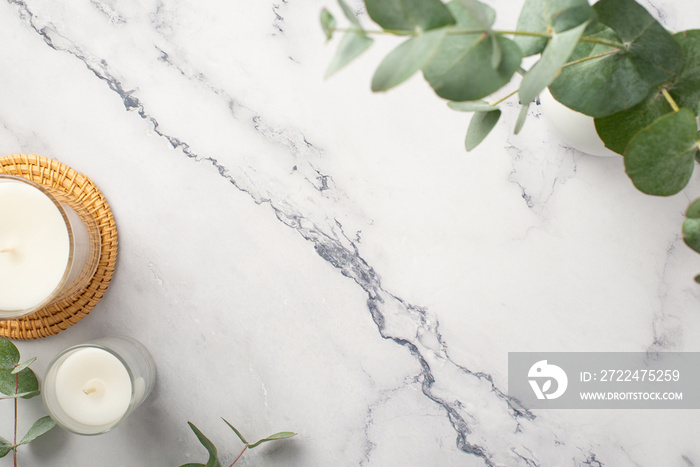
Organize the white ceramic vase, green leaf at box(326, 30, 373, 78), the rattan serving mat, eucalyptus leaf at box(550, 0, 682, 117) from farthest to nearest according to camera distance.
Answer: the rattan serving mat
the white ceramic vase
eucalyptus leaf at box(550, 0, 682, 117)
green leaf at box(326, 30, 373, 78)

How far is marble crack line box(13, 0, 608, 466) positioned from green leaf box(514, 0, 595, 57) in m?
0.39

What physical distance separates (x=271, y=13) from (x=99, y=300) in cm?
46

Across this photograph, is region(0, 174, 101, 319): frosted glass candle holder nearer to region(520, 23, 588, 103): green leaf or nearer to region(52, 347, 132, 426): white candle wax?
region(52, 347, 132, 426): white candle wax

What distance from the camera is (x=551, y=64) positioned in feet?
1.09

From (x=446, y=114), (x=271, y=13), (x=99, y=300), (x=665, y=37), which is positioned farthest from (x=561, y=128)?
(x=99, y=300)

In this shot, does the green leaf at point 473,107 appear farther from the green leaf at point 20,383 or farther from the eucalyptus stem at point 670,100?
the green leaf at point 20,383

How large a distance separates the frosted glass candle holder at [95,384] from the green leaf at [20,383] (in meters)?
0.05

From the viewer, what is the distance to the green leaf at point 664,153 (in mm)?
Result: 361

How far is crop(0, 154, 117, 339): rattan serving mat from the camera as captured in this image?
723 millimetres

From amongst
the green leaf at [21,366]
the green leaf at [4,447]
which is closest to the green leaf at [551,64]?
→ the green leaf at [21,366]

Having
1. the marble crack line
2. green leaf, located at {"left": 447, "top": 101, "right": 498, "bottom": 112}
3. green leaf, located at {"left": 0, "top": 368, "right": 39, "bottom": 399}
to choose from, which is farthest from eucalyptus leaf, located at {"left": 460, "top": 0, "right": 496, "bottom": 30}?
green leaf, located at {"left": 0, "top": 368, "right": 39, "bottom": 399}

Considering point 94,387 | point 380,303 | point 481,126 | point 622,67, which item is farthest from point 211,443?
point 622,67

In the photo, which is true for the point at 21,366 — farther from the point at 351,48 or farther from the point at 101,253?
the point at 351,48

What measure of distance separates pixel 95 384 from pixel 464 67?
2.06ft
